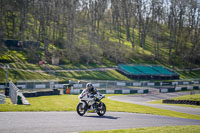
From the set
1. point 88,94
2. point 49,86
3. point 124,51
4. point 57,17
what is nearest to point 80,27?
point 57,17

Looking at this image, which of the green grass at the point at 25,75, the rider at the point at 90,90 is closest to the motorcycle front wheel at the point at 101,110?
the rider at the point at 90,90

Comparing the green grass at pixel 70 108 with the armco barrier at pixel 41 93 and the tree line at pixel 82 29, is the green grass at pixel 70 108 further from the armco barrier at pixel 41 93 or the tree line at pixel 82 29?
the tree line at pixel 82 29

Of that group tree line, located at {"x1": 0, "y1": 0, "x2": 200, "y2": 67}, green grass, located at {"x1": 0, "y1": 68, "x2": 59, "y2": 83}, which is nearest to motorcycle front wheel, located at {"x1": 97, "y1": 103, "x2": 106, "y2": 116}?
green grass, located at {"x1": 0, "y1": 68, "x2": 59, "y2": 83}

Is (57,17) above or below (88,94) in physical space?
above

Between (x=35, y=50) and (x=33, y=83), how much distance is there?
1020 inches

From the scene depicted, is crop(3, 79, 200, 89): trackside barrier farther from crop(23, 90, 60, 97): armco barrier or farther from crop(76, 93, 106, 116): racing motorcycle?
crop(76, 93, 106, 116): racing motorcycle

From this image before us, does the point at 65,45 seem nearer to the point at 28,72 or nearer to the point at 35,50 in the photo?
the point at 35,50

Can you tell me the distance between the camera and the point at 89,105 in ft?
54.9

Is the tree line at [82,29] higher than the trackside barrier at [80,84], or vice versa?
the tree line at [82,29]

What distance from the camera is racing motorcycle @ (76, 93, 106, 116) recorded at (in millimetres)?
16438

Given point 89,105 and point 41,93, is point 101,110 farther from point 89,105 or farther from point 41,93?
point 41,93

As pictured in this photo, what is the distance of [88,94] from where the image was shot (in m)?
16.6

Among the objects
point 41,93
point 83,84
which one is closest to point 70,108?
point 41,93

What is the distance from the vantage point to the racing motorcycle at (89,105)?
53.9 feet
